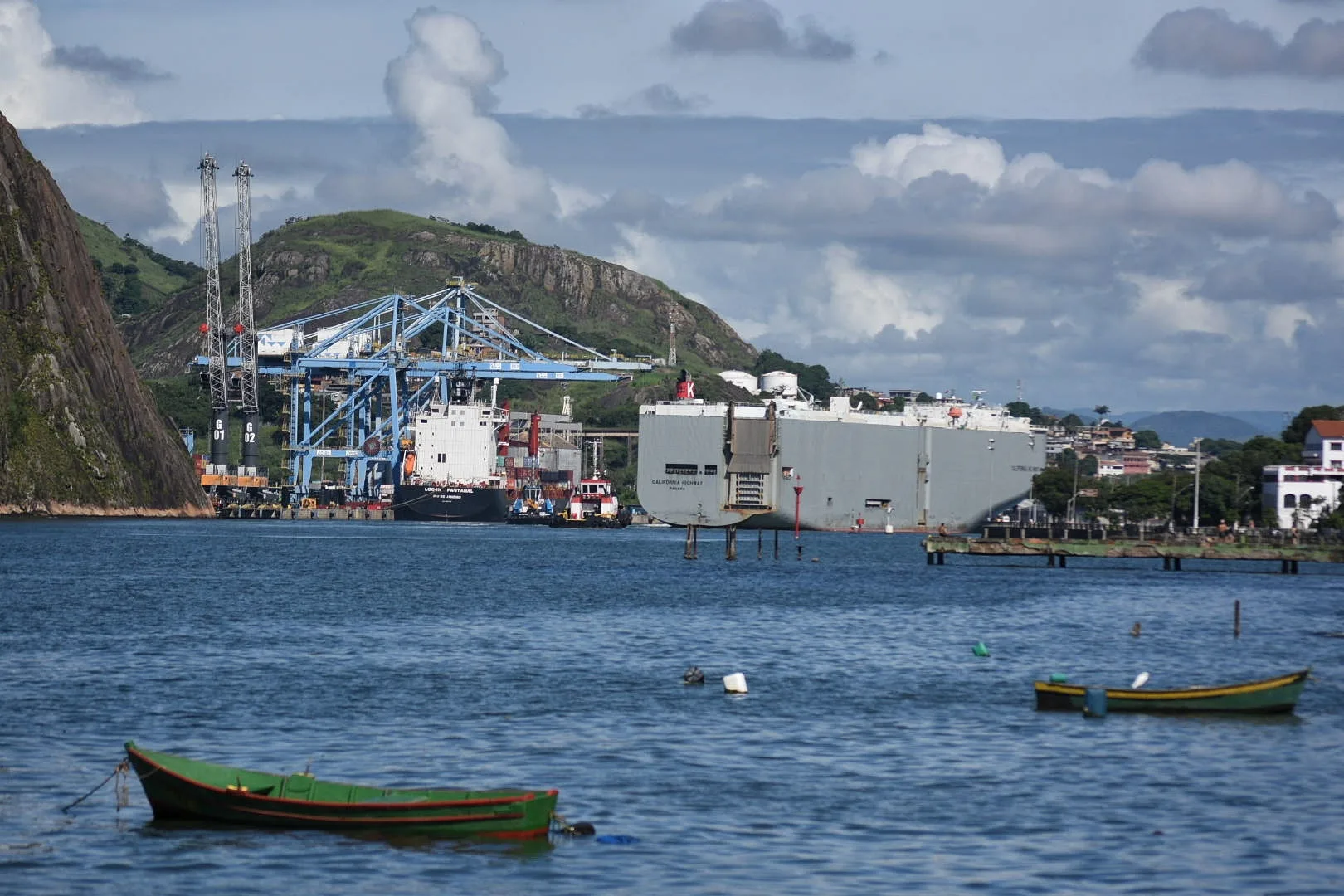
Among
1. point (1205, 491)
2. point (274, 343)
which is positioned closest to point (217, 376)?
point (274, 343)

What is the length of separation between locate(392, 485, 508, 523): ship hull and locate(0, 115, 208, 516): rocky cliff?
128 feet

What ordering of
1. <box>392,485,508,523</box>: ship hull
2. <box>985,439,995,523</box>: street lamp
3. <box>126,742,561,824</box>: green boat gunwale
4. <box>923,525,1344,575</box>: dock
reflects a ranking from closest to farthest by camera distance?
<box>126,742,561,824</box>: green boat gunwale → <box>923,525,1344,575</box>: dock → <box>985,439,995,523</box>: street lamp → <box>392,485,508,523</box>: ship hull

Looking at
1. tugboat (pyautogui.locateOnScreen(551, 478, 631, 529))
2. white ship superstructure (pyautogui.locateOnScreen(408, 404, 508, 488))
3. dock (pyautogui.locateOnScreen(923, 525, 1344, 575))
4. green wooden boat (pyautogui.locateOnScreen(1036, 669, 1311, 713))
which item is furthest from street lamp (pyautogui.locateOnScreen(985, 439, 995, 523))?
green wooden boat (pyautogui.locateOnScreen(1036, 669, 1311, 713))

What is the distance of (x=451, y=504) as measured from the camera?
188750 millimetres

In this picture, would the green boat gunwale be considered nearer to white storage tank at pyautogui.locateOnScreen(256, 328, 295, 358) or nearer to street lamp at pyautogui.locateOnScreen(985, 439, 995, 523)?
street lamp at pyautogui.locateOnScreen(985, 439, 995, 523)

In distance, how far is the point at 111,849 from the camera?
20906mm

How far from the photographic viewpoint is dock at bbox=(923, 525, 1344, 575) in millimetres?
89938

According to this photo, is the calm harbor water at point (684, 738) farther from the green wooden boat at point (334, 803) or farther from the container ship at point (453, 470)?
the container ship at point (453, 470)

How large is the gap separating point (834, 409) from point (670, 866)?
141m

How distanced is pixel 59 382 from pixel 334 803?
120 m

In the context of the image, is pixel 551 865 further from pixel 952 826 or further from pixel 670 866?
pixel 952 826

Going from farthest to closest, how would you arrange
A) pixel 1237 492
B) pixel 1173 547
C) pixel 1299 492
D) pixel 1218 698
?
pixel 1237 492 < pixel 1299 492 < pixel 1173 547 < pixel 1218 698

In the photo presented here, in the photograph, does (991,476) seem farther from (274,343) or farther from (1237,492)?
(274,343)

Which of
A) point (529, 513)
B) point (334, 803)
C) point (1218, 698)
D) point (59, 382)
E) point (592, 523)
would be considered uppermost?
point (59, 382)
